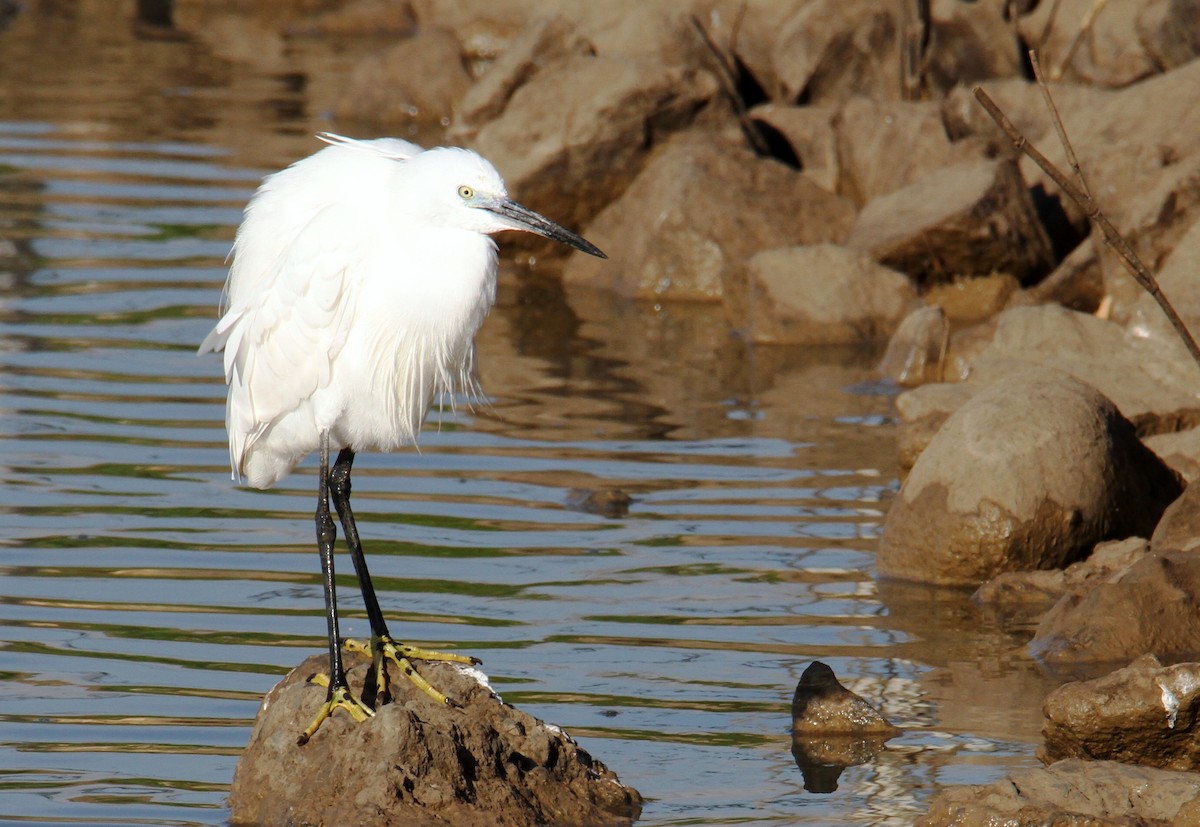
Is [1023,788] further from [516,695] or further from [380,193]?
[380,193]

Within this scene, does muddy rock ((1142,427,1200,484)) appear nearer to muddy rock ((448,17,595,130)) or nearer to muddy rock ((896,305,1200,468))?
muddy rock ((896,305,1200,468))

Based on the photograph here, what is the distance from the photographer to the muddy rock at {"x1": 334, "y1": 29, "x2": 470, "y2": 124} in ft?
→ 68.1

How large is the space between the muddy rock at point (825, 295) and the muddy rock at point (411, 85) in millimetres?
8832

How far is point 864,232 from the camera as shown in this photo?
13008 millimetres

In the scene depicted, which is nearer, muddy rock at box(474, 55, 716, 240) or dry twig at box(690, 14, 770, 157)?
muddy rock at box(474, 55, 716, 240)

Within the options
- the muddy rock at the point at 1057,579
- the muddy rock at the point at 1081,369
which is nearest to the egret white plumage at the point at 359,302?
the muddy rock at the point at 1057,579

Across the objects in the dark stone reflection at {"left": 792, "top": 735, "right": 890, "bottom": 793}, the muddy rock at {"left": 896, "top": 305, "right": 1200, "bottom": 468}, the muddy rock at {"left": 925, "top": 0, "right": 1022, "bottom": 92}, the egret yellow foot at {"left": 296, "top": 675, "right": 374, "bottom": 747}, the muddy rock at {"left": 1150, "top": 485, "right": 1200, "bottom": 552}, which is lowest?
the dark stone reflection at {"left": 792, "top": 735, "right": 890, "bottom": 793}

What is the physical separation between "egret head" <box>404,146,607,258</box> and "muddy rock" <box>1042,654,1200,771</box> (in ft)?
7.47

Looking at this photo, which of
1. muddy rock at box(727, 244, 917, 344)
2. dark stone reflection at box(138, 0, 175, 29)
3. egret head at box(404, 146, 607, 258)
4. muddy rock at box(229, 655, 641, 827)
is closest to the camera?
muddy rock at box(229, 655, 641, 827)

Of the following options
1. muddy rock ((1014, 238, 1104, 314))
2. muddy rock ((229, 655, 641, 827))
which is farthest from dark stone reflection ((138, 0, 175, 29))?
muddy rock ((229, 655, 641, 827))

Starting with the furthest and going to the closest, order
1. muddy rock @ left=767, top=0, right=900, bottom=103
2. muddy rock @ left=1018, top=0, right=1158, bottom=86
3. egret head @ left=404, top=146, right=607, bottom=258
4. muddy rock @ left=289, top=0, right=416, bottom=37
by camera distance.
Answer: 1. muddy rock @ left=289, top=0, right=416, bottom=37
2. muddy rock @ left=767, top=0, right=900, bottom=103
3. muddy rock @ left=1018, top=0, right=1158, bottom=86
4. egret head @ left=404, top=146, right=607, bottom=258

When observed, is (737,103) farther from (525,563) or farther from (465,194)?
(465,194)

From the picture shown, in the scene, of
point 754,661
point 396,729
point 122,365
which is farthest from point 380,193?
point 122,365

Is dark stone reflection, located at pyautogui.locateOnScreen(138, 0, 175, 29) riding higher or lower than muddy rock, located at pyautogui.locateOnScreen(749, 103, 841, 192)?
higher
